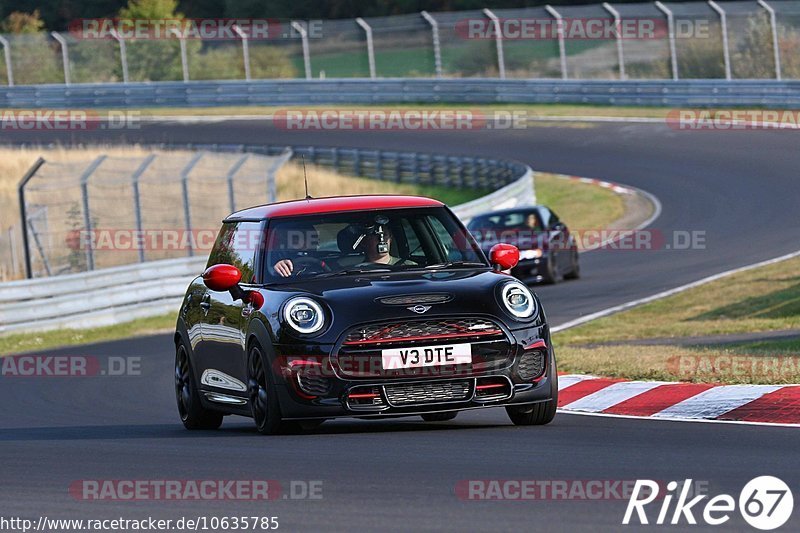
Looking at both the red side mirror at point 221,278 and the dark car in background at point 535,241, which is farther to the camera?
the dark car in background at point 535,241

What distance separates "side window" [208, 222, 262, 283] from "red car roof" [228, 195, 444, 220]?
0.36 ft

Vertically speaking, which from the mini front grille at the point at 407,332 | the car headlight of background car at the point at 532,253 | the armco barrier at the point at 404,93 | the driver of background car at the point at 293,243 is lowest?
the car headlight of background car at the point at 532,253

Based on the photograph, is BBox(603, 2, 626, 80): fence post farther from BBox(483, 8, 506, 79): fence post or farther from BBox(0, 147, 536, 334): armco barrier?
BBox(0, 147, 536, 334): armco barrier

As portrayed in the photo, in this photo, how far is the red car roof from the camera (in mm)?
9500

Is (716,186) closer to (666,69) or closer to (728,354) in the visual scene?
(666,69)

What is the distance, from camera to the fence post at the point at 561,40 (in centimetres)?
4391

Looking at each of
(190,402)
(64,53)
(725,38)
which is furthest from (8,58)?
(190,402)

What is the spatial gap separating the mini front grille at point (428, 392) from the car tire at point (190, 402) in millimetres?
2101

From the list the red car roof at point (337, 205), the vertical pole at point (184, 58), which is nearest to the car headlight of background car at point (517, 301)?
the red car roof at point (337, 205)

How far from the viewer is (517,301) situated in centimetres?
865

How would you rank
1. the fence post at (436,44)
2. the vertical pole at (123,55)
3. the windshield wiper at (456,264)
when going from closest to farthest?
the windshield wiper at (456,264), the fence post at (436,44), the vertical pole at (123,55)

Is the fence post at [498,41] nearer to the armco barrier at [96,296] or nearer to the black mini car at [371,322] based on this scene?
the armco barrier at [96,296]

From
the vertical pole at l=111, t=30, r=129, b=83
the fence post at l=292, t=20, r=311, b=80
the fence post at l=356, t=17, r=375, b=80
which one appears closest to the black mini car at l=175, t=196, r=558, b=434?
the fence post at l=356, t=17, r=375, b=80

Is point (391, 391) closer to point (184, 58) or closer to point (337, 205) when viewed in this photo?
point (337, 205)
